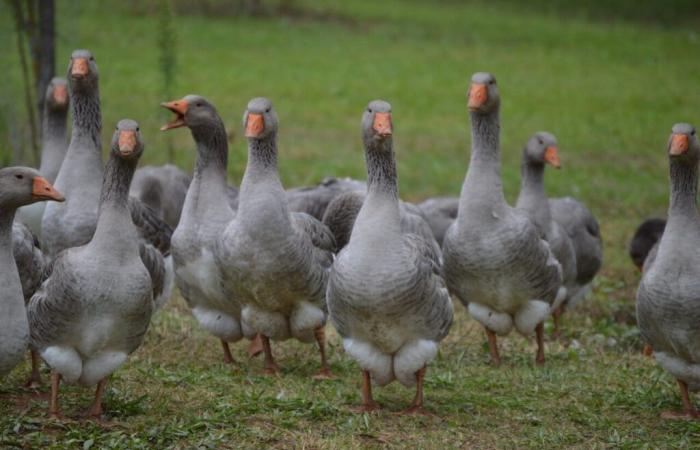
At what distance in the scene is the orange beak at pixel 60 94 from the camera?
10047 mm

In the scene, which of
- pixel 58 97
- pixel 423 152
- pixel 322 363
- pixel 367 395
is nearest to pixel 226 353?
pixel 322 363

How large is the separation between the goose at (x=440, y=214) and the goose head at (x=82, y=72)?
3770 millimetres

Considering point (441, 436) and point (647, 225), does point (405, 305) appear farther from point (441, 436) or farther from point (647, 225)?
point (647, 225)

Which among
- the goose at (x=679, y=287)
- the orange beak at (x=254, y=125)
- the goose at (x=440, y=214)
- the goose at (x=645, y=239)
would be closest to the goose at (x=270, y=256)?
the orange beak at (x=254, y=125)

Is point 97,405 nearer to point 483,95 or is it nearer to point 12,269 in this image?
point 12,269

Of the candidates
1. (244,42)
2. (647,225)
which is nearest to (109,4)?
(244,42)

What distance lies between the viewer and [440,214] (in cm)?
1157

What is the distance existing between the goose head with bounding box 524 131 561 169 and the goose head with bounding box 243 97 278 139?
3.44m

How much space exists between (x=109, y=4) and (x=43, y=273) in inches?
969

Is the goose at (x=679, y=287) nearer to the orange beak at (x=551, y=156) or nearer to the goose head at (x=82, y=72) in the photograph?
the orange beak at (x=551, y=156)

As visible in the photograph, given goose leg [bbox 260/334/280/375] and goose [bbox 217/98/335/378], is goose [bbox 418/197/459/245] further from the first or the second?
goose leg [bbox 260/334/280/375]

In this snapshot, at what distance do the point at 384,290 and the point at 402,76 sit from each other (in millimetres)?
17215

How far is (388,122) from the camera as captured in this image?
23.0 ft

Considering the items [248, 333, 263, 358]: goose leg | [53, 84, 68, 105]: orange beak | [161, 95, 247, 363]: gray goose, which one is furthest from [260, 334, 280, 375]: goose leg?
[53, 84, 68, 105]: orange beak
